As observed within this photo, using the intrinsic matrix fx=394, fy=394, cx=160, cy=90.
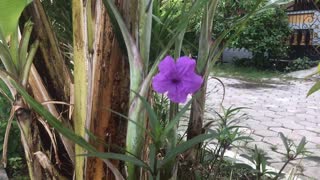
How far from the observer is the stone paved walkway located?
329 cm

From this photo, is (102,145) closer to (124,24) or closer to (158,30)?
(124,24)

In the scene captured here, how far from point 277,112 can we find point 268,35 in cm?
460

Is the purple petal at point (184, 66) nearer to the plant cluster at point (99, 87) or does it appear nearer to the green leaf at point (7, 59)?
the plant cluster at point (99, 87)

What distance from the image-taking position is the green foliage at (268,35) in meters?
9.23

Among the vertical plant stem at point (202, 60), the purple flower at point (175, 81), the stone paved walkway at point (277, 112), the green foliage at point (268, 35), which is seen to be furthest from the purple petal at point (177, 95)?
the green foliage at point (268, 35)

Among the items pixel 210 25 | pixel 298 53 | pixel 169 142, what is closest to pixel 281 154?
pixel 210 25

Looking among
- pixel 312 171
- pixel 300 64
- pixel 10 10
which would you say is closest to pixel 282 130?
pixel 312 171

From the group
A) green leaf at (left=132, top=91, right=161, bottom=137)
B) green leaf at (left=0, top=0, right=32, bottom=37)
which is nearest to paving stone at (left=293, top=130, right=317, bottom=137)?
green leaf at (left=132, top=91, right=161, bottom=137)

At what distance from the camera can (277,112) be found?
5.15 m

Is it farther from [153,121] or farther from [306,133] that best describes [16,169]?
[306,133]

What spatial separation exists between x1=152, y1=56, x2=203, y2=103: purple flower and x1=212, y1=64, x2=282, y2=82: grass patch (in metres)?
7.86

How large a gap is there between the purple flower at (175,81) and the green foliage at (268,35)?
8.77 metres

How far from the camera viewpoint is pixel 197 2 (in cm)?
88

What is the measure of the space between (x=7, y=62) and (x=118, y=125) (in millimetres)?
309
